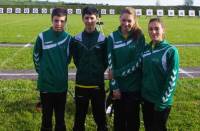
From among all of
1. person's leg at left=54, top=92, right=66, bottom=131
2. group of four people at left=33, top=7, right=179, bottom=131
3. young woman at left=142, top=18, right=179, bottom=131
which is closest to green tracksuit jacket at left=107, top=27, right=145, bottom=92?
group of four people at left=33, top=7, right=179, bottom=131

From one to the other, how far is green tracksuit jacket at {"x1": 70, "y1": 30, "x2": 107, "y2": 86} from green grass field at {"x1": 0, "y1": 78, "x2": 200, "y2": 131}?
4.64 feet

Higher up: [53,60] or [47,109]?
[53,60]

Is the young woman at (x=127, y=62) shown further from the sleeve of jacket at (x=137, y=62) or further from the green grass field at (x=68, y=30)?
the green grass field at (x=68, y=30)

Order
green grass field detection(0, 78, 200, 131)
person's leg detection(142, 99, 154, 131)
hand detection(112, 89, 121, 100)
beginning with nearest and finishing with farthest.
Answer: person's leg detection(142, 99, 154, 131) < hand detection(112, 89, 121, 100) < green grass field detection(0, 78, 200, 131)

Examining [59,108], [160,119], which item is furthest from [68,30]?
[160,119]

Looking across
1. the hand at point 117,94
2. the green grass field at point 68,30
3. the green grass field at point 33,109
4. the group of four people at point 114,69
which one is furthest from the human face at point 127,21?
the green grass field at point 68,30

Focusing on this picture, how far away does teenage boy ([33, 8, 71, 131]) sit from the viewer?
5.93m

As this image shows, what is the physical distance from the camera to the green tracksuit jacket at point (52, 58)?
593cm

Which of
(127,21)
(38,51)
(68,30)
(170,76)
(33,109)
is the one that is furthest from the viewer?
(68,30)

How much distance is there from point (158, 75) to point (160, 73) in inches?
1.5

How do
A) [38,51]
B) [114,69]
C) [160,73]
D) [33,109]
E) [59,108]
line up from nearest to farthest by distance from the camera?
[160,73], [114,69], [38,51], [59,108], [33,109]

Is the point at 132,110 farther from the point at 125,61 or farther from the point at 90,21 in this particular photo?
the point at 90,21

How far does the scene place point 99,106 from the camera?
608 centimetres

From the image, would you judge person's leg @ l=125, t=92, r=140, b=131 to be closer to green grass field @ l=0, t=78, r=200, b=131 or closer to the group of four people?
the group of four people
